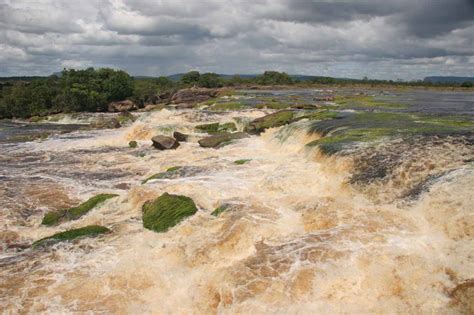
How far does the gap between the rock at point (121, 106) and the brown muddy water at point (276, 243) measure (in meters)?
48.6

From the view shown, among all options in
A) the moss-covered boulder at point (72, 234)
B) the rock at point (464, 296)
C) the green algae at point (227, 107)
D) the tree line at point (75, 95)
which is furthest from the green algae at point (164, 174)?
the tree line at point (75, 95)

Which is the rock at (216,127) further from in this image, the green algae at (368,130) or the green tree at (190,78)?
the green tree at (190,78)

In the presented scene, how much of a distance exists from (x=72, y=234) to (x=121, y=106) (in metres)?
57.1

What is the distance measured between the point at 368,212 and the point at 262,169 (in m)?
7.63

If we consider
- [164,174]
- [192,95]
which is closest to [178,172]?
[164,174]

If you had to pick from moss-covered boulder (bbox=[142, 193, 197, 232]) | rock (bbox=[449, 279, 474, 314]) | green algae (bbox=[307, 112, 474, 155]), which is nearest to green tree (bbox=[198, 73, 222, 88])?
green algae (bbox=[307, 112, 474, 155])

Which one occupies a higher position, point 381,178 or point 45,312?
point 381,178

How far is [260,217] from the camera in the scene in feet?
40.6

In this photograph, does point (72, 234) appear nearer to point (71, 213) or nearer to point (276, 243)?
point (71, 213)

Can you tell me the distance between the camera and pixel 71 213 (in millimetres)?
14914

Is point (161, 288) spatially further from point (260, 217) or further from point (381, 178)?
point (381, 178)

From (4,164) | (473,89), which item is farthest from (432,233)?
(473,89)

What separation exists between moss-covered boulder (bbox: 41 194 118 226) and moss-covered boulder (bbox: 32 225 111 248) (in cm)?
208

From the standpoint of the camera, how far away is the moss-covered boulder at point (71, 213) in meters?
14.4
